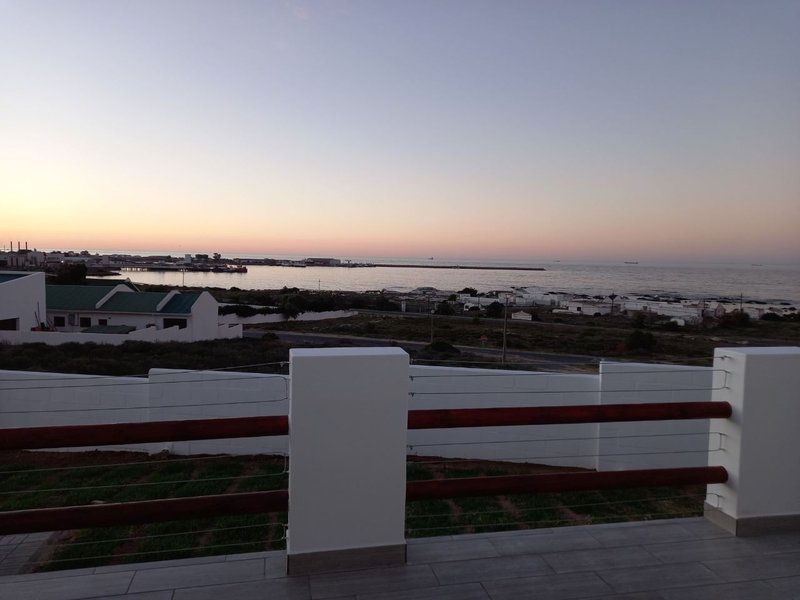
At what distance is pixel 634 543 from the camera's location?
2693mm

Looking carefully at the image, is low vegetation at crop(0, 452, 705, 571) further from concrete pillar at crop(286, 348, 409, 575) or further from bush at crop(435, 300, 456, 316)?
bush at crop(435, 300, 456, 316)

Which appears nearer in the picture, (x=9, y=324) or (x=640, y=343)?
(x=9, y=324)

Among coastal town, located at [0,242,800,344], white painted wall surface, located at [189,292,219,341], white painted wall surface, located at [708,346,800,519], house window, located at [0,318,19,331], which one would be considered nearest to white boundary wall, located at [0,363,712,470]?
white painted wall surface, located at [708,346,800,519]

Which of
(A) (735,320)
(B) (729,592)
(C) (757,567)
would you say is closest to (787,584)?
(C) (757,567)

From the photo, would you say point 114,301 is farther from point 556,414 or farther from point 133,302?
point 556,414

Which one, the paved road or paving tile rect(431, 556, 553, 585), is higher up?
paving tile rect(431, 556, 553, 585)

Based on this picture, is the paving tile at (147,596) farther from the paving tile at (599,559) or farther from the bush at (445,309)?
the bush at (445,309)

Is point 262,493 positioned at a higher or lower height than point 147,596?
higher

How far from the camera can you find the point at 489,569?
242 centimetres

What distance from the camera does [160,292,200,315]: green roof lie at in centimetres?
2410

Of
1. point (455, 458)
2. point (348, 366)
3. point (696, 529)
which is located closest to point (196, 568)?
point (348, 366)

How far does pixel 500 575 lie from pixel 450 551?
28 cm

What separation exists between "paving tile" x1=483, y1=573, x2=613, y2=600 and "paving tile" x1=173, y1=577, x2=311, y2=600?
2.47 ft

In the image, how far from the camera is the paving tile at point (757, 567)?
2.41 meters
